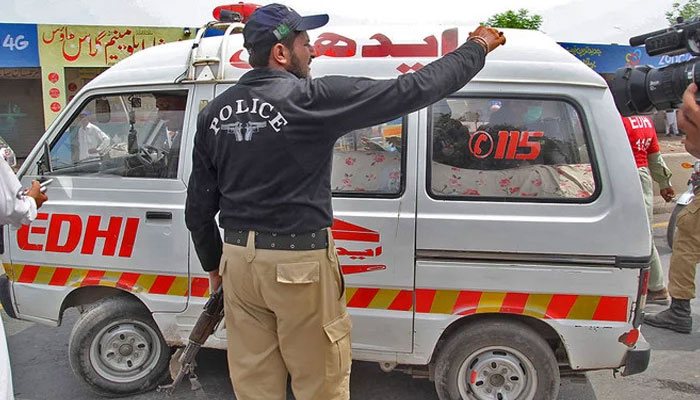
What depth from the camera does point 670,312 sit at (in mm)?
4602

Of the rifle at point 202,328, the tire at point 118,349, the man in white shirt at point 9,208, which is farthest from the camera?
the tire at point 118,349

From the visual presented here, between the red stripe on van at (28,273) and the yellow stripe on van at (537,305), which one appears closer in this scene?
the yellow stripe on van at (537,305)

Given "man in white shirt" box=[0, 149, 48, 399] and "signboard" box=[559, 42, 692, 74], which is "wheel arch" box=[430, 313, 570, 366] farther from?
"signboard" box=[559, 42, 692, 74]

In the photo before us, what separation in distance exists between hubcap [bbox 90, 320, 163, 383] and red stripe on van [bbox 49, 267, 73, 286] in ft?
1.26

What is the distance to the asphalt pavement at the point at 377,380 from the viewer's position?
3.53m

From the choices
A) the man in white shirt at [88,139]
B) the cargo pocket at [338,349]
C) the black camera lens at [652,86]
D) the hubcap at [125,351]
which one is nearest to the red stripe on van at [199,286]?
the hubcap at [125,351]

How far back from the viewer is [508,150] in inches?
117

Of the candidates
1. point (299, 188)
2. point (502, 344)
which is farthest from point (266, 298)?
point (502, 344)

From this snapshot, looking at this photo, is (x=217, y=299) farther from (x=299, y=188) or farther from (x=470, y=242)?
(x=470, y=242)

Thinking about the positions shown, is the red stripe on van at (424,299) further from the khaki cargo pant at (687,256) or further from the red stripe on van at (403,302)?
the khaki cargo pant at (687,256)

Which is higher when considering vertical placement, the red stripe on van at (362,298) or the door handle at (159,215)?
the door handle at (159,215)

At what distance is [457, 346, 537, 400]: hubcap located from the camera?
9.90ft

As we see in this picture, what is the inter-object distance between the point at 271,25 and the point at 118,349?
7.83 feet

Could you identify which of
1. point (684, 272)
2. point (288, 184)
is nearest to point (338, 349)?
point (288, 184)
